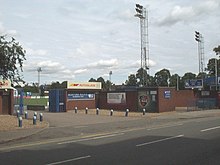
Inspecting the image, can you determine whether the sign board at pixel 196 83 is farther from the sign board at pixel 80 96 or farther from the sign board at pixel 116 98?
the sign board at pixel 80 96

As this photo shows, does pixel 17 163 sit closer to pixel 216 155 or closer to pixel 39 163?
pixel 39 163

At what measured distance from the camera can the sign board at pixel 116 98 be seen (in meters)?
43.7

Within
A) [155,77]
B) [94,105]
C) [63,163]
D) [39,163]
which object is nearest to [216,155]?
[63,163]

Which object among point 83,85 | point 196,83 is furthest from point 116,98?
point 196,83

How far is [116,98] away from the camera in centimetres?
4488

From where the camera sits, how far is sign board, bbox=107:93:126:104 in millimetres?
43688

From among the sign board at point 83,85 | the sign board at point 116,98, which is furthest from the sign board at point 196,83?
the sign board at point 116,98

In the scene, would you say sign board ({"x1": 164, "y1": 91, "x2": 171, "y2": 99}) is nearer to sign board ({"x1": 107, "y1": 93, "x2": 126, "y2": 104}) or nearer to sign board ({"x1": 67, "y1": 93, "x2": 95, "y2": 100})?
sign board ({"x1": 107, "y1": 93, "x2": 126, "y2": 104})

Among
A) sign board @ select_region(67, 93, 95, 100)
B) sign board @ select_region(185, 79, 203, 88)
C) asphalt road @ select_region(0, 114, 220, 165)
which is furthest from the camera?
sign board @ select_region(185, 79, 203, 88)

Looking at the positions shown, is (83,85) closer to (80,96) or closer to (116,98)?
(80,96)

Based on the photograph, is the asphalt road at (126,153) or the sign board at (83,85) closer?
the asphalt road at (126,153)

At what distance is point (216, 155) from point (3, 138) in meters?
10.6

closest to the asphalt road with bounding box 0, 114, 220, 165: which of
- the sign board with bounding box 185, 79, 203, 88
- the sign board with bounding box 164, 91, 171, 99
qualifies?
the sign board with bounding box 164, 91, 171, 99

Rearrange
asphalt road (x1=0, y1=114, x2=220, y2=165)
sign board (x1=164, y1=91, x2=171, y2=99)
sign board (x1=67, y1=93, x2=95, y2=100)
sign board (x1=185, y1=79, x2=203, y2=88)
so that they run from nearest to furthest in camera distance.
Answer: asphalt road (x1=0, y1=114, x2=220, y2=165), sign board (x1=164, y1=91, x2=171, y2=99), sign board (x1=67, y1=93, x2=95, y2=100), sign board (x1=185, y1=79, x2=203, y2=88)
